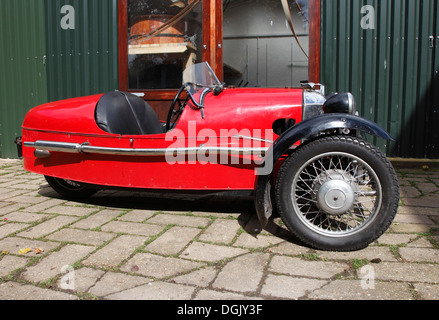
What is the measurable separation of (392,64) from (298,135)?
353 cm

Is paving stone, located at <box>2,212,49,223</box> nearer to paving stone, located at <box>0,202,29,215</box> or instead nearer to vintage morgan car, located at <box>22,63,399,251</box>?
paving stone, located at <box>0,202,29,215</box>

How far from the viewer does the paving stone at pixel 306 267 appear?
2062mm

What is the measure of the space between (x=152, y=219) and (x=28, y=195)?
1744mm

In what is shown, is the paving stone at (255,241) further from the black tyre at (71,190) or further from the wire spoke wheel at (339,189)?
the black tyre at (71,190)

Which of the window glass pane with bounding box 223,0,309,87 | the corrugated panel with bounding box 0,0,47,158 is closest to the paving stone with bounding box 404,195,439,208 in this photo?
the window glass pane with bounding box 223,0,309,87

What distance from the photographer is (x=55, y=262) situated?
7.40 feet

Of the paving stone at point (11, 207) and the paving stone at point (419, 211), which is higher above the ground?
the paving stone at point (419, 211)

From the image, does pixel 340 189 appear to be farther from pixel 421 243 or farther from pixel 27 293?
pixel 27 293

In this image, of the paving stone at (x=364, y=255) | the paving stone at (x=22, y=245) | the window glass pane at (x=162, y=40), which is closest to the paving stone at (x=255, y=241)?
the paving stone at (x=364, y=255)

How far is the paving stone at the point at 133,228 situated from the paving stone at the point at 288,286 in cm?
108

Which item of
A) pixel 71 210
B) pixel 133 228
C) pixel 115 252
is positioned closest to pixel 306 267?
pixel 115 252

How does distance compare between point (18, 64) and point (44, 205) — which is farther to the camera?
point (18, 64)

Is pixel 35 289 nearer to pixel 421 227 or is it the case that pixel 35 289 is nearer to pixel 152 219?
pixel 152 219
